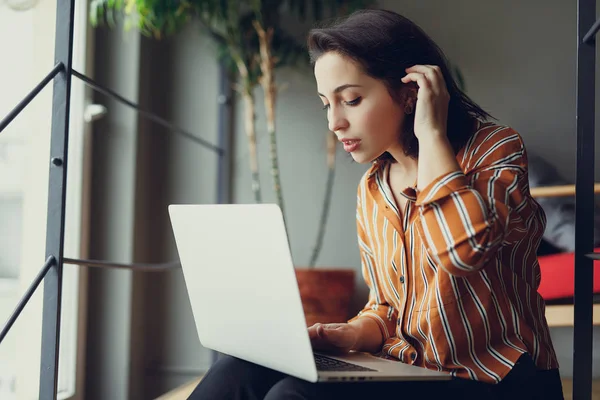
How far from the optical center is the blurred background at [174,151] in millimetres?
2205

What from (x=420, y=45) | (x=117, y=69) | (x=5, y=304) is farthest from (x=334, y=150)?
(x=420, y=45)

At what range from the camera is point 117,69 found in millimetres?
2428

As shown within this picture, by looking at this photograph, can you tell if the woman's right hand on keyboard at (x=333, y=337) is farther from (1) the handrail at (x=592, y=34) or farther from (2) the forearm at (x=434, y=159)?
(1) the handrail at (x=592, y=34)

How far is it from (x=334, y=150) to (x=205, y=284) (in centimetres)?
174

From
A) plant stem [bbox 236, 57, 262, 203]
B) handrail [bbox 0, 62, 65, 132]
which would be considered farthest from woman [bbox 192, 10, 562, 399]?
plant stem [bbox 236, 57, 262, 203]

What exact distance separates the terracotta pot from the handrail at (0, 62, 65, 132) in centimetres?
126

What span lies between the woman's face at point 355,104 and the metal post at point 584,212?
12.3 inches

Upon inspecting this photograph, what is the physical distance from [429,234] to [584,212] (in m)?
0.28

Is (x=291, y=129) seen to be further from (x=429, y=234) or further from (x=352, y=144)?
(x=429, y=234)

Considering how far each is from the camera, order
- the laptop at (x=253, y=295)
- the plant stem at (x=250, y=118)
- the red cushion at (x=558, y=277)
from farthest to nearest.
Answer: the plant stem at (x=250, y=118)
the red cushion at (x=558, y=277)
the laptop at (x=253, y=295)

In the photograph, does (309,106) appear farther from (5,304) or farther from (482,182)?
(482,182)

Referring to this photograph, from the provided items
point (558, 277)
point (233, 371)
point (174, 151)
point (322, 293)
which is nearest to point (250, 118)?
point (174, 151)

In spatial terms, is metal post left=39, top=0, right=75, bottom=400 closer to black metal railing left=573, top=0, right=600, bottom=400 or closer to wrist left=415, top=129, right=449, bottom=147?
wrist left=415, top=129, right=449, bottom=147

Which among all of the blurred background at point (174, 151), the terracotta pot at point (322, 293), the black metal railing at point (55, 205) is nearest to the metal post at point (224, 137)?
the blurred background at point (174, 151)
